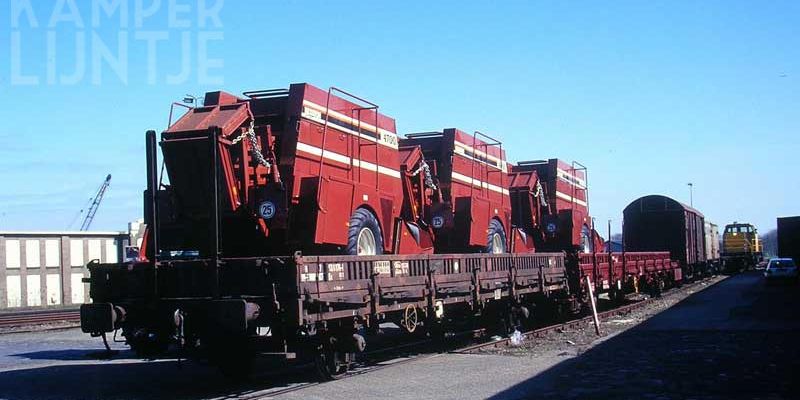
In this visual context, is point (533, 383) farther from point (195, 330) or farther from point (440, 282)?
point (195, 330)

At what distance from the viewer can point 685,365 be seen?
1205 cm

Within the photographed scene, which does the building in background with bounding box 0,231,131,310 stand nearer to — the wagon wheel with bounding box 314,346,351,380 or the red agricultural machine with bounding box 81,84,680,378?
the red agricultural machine with bounding box 81,84,680,378

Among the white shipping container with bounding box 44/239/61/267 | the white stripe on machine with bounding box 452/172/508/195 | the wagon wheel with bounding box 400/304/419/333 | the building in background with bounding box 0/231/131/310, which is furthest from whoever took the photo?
the white shipping container with bounding box 44/239/61/267

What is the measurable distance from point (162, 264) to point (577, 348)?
305 inches

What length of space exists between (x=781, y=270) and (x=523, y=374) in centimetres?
3267

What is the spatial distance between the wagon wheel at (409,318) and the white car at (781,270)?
1267 inches

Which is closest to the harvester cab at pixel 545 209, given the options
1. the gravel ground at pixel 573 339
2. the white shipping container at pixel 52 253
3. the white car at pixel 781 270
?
the gravel ground at pixel 573 339

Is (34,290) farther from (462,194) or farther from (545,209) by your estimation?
(462,194)

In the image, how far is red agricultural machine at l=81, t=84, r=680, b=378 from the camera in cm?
993

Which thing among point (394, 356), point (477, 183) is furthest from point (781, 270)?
point (394, 356)

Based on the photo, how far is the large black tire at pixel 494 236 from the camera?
1744 centimetres

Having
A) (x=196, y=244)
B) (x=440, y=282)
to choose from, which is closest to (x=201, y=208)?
(x=196, y=244)

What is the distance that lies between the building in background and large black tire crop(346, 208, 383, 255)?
2660 cm

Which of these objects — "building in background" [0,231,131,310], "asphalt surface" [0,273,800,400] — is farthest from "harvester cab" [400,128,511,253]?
"building in background" [0,231,131,310]
